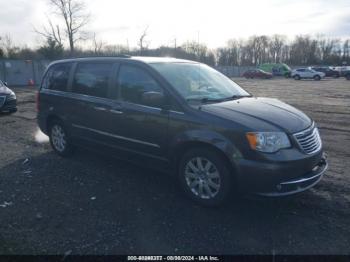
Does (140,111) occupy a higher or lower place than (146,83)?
lower

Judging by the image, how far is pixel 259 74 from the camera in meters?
49.7

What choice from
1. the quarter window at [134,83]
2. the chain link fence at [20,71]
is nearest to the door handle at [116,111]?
the quarter window at [134,83]

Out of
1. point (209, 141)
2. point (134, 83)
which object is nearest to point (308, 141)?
point (209, 141)

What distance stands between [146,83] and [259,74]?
47.9 metres

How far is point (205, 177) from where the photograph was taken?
159 inches

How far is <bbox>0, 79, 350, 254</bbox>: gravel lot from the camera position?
3312 mm

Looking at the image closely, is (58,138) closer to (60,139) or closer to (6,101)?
(60,139)

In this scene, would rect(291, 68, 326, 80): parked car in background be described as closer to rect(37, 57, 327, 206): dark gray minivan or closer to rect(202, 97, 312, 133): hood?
rect(37, 57, 327, 206): dark gray minivan

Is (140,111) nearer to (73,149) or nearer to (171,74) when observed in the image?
(171,74)

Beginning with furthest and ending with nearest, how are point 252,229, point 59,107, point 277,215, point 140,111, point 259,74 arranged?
point 259,74 < point 59,107 < point 140,111 < point 277,215 < point 252,229

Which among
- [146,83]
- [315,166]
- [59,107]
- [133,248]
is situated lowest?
[133,248]

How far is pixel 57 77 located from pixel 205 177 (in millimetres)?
3941

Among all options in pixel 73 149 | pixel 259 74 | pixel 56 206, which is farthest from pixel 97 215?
pixel 259 74

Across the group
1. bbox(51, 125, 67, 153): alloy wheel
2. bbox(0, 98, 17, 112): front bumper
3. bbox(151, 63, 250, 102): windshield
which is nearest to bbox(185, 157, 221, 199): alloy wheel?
bbox(151, 63, 250, 102): windshield
